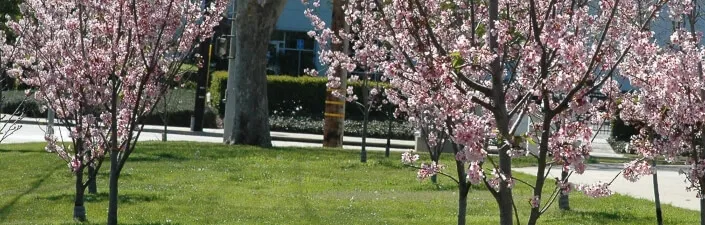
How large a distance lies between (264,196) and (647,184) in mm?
6669

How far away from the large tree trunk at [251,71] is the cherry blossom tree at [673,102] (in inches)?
683

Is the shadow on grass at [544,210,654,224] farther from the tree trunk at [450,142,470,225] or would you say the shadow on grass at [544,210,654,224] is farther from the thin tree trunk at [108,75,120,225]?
the thin tree trunk at [108,75,120,225]

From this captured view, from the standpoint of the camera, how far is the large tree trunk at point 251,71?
84.2 feet

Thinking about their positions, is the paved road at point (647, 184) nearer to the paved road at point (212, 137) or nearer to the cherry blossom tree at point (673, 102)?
the cherry blossom tree at point (673, 102)

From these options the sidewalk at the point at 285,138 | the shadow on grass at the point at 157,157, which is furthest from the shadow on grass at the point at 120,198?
the sidewalk at the point at 285,138

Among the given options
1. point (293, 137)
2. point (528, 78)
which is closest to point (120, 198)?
point (528, 78)

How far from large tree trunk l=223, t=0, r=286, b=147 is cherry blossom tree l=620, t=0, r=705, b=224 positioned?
17.4m

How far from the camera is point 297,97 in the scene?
40.8 metres

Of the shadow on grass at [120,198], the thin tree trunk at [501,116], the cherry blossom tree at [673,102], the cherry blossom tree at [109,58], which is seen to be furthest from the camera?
the shadow on grass at [120,198]

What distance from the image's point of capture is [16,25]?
461 inches

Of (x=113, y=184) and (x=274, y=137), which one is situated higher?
(x=274, y=137)

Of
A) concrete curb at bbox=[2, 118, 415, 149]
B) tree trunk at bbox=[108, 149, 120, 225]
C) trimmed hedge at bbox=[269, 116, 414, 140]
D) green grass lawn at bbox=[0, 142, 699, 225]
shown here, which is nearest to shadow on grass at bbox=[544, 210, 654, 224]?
green grass lawn at bbox=[0, 142, 699, 225]

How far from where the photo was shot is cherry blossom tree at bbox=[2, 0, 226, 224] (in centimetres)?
932

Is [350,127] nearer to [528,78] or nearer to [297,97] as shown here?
[297,97]
